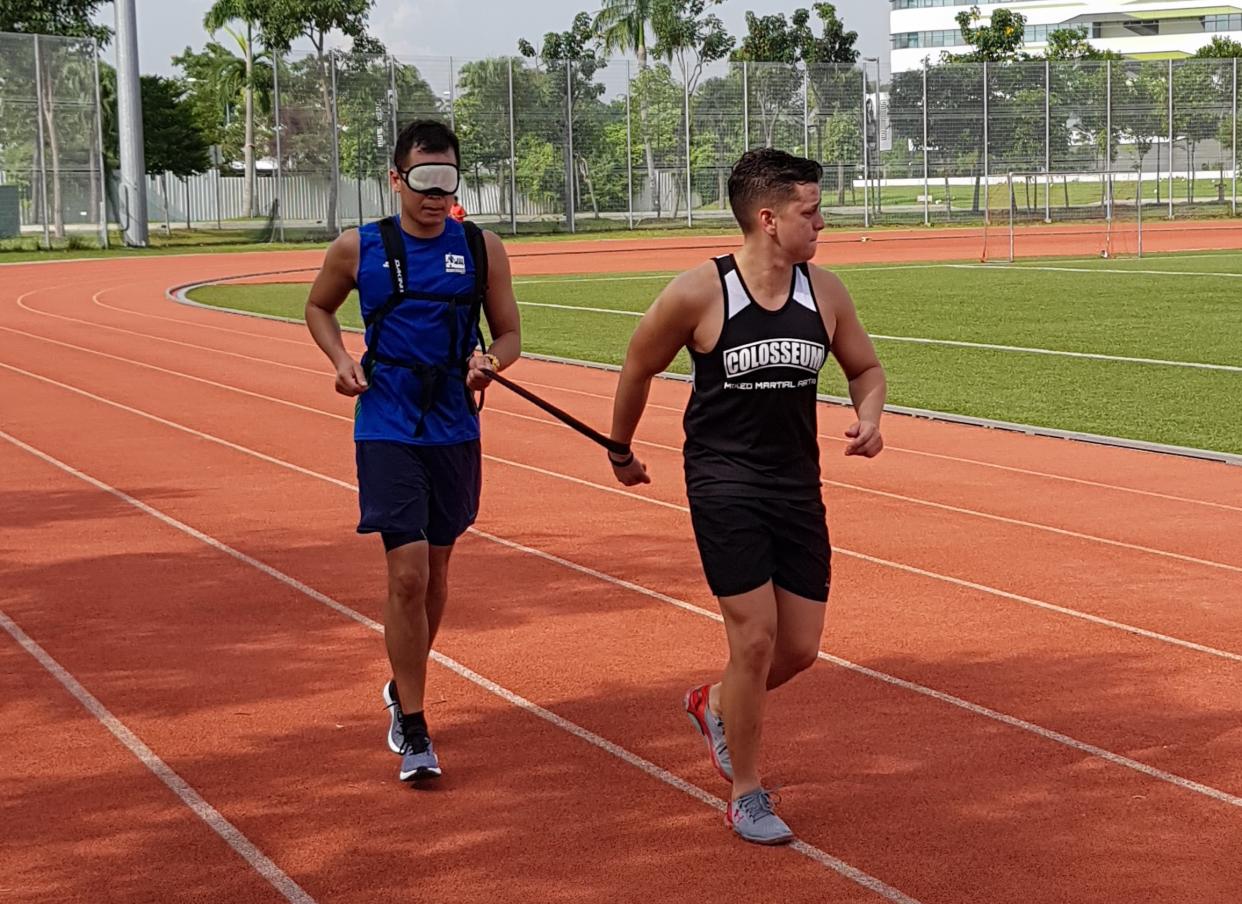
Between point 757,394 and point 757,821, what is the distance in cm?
123

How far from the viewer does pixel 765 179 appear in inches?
203

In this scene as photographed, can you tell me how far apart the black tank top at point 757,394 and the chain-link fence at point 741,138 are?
50282 millimetres

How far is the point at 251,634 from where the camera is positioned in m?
7.93

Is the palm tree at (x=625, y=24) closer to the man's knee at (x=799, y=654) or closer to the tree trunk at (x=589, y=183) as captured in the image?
the tree trunk at (x=589, y=183)

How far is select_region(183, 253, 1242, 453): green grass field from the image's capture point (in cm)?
1547

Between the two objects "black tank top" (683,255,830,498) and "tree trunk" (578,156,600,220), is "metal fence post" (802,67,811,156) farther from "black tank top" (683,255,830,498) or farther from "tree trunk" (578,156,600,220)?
"black tank top" (683,255,830,498)

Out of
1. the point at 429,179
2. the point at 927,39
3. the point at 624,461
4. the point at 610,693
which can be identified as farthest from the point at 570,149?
the point at 927,39

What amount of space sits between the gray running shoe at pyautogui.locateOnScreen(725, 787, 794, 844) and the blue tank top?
5.06 ft

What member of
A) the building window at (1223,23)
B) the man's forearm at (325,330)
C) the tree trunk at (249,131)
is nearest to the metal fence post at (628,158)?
the tree trunk at (249,131)

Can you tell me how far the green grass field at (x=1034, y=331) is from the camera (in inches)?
609

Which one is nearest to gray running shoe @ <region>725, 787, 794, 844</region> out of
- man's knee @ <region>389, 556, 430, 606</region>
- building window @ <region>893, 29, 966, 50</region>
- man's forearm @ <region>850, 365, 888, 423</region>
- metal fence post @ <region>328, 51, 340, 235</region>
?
man's forearm @ <region>850, 365, 888, 423</region>

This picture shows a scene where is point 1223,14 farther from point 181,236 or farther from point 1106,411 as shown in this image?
point 1106,411

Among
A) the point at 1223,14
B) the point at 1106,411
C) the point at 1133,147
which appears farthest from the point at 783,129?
the point at 1223,14

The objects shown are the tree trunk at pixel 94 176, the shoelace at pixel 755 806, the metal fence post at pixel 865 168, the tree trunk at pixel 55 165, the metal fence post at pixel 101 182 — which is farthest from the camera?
the metal fence post at pixel 865 168
